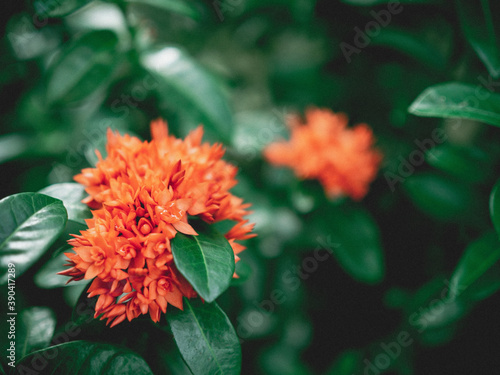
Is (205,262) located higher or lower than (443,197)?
higher

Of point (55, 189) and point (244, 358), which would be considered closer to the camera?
point (55, 189)

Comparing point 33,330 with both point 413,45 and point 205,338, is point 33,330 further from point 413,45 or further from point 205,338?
point 413,45

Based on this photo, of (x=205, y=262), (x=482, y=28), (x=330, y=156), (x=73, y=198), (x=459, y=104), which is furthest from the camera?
(x=330, y=156)

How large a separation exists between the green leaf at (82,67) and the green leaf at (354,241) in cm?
118

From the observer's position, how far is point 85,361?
83cm

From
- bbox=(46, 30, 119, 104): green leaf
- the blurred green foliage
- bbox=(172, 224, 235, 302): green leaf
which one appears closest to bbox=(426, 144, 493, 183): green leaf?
the blurred green foliage

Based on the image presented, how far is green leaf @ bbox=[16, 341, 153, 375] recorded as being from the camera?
2.69 feet

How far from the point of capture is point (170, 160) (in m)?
0.88

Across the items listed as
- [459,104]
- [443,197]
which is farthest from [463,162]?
[459,104]

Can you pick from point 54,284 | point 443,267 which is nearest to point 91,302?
point 54,284

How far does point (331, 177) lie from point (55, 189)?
3.61 feet

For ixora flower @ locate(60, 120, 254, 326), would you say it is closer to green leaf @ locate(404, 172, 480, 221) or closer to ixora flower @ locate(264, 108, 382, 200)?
ixora flower @ locate(264, 108, 382, 200)

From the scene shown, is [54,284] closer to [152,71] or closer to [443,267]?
[152,71]

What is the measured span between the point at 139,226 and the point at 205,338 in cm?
32
